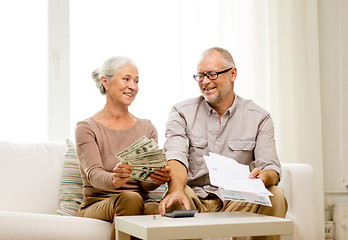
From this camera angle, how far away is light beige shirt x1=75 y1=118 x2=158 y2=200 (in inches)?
97.8

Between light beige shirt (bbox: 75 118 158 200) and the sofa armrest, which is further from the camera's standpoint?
the sofa armrest

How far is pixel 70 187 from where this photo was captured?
2.79 m

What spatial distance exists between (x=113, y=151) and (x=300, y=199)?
1.02 m

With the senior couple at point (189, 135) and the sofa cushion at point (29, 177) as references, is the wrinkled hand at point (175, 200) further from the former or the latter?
the sofa cushion at point (29, 177)

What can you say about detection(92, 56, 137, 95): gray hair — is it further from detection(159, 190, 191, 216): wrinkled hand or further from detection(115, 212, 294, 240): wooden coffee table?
detection(115, 212, 294, 240): wooden coffee table

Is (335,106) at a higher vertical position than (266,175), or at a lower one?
higher

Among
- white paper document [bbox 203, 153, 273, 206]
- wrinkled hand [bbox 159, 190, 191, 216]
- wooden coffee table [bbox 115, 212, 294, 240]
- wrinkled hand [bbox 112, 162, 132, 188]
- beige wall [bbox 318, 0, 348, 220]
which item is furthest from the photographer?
beige wall [bbox 318, 0, 348, 220]

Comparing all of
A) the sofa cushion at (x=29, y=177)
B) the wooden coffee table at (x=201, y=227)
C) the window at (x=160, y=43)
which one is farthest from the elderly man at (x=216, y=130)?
the window at (x=160, y=43)

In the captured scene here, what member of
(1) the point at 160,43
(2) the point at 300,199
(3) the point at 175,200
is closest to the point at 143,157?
(3) the point at 175,200

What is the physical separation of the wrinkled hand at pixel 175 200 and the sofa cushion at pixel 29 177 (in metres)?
0.91

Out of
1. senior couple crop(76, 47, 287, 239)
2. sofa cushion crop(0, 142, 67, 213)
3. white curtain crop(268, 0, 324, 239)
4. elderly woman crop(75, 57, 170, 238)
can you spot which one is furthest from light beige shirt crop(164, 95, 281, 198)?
white curtain crop(268, 0, 324, 239)

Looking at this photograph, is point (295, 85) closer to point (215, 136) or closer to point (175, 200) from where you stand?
point (215, 136)

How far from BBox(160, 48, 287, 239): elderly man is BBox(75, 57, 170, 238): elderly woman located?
200 millimetres

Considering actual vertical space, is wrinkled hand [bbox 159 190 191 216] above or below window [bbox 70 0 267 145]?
below
